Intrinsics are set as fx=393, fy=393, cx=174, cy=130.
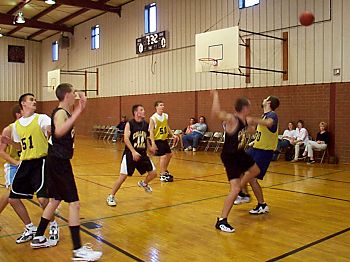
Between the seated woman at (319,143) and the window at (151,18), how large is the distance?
9252 mm

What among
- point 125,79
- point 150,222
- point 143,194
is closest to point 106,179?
point 143,194

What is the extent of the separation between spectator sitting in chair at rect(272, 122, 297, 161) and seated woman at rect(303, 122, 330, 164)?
2.04 ft

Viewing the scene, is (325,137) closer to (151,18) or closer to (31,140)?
(31,140)

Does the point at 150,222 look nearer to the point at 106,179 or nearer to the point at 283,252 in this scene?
the point at 283,252

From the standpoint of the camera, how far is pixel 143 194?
22.5ft

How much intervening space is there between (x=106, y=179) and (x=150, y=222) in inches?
142

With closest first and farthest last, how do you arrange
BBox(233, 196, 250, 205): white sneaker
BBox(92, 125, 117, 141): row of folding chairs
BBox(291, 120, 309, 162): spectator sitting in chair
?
BBox(233, 196, 250, 205): white sneaker
BBox(291, 120, 309, 162): spectator sitting in chair
BBox(92, 125, 117, 141): row of folding chairs

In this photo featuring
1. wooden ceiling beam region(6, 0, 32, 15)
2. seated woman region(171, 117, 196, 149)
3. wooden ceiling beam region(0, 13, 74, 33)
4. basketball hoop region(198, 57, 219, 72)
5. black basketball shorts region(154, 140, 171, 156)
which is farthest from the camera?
wooden ceiling beam region(0, 13, 74, 33)

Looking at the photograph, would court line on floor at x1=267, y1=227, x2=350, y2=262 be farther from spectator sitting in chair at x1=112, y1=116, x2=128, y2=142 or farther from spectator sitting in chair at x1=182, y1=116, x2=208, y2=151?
spectator sitting in chair at x1=112, y1=116, x2=128, y2=142

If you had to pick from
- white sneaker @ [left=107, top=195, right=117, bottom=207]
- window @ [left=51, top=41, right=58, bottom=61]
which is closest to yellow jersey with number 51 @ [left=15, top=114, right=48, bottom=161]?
white sneaker @ [left=107, top=195, right=117, bottom=207]

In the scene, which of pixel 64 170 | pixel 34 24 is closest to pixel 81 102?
pixel 64 170

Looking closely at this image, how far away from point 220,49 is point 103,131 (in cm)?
1076

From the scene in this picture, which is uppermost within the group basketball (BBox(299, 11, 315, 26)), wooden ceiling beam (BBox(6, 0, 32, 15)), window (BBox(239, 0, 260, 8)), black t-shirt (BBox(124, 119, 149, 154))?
wooden ceiling beam (BBox(6, 0, 32, 15))

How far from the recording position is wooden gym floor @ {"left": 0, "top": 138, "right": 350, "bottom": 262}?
3.89 meters
